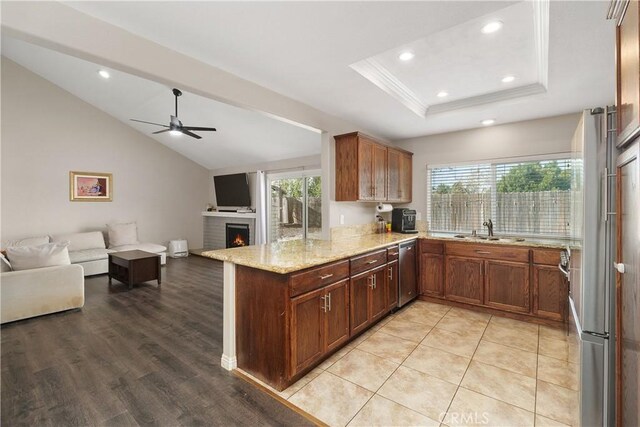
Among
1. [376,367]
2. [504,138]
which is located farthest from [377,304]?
[504,138]

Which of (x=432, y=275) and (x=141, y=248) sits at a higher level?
(x=141, y=248)

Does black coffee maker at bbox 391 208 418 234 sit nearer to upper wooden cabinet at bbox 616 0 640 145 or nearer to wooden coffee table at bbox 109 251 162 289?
upper wooden cabinet at bbox 616 0 640 145

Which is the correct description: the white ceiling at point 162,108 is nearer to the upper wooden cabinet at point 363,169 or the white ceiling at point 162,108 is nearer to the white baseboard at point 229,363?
the upper wooden cabinet at point 363,169

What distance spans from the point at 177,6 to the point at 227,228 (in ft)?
21.9

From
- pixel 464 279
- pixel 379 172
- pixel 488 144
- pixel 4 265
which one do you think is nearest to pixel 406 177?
pixel 379 172

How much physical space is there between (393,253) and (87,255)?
5.67 m

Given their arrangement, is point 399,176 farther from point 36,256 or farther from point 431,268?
point 36,256

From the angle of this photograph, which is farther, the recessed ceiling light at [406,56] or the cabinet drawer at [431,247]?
the cabinet drawer at [431,247]

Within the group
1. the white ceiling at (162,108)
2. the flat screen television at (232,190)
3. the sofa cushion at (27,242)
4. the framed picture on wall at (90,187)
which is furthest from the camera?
the flat screen television at (232,190)

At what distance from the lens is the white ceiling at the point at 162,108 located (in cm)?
482

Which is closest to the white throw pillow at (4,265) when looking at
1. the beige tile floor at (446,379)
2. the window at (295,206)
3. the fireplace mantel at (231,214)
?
the window at (295,206)

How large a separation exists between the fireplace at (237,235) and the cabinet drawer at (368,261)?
16.0 ft

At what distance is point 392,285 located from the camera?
11.4 ft

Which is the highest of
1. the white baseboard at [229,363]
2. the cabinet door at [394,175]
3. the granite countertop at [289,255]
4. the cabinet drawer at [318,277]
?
the cabinet door at [394,175]
